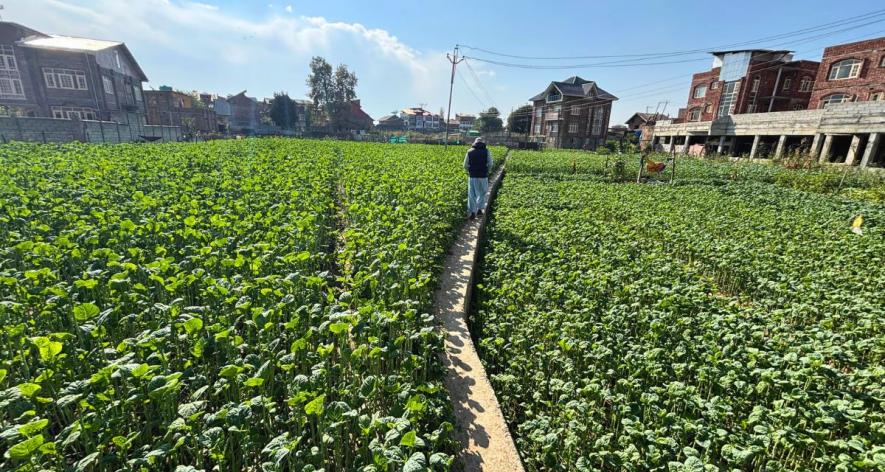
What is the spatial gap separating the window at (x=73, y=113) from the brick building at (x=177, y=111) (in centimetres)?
1650

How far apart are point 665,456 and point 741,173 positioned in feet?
84.2

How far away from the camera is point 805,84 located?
41312 mm

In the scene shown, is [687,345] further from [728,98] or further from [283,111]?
[283,111]

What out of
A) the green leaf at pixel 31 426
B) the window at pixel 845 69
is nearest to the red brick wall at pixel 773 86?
the window at pixel 845 69

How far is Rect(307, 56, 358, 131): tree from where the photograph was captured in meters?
75.8

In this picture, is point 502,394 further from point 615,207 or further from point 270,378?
point 615,207

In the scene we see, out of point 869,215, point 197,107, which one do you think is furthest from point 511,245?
point 197,107

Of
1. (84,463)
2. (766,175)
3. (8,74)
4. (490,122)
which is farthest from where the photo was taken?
(490,122)

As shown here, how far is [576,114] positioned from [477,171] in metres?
53.4

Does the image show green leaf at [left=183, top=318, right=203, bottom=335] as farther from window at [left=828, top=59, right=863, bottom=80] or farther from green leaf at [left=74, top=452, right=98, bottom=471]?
window at [left=828, top=59, right=863, bottom=80]

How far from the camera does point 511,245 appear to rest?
315 inches

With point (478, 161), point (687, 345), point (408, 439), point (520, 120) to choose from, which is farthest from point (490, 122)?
point (408, 439)

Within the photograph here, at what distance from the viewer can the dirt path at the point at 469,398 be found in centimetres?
302

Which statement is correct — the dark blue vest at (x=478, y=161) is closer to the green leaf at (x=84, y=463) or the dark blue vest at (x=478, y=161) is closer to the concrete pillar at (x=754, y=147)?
the green leaf at (x=84, y=463)
